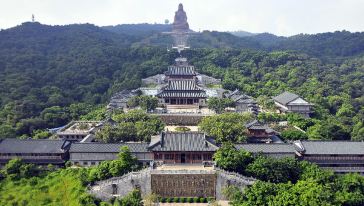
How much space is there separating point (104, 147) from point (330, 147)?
2426 cm

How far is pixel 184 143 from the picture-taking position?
41844 millimetres

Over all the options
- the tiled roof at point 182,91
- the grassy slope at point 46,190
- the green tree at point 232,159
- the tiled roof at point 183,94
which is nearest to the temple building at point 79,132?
the grassy slope at point 46,190

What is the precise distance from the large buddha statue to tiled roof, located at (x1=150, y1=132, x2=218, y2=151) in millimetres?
109977

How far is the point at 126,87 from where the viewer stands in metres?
79.8

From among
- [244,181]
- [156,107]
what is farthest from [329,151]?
[156,107]

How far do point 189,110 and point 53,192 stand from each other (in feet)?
89.9

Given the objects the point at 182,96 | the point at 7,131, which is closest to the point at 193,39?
the point at 182,96

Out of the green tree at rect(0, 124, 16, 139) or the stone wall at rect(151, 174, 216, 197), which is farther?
the green tree at rect(0, 124, 16, 139)

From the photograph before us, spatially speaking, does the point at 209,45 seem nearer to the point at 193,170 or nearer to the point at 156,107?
the point at 156,107

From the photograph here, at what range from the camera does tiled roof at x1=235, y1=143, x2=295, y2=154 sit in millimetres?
42688

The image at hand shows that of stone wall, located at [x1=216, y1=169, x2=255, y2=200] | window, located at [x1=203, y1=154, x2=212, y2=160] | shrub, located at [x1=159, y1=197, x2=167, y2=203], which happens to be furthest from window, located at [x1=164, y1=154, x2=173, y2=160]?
stone wall, located at [x1=216, y1=169, x2=255, y2=200]

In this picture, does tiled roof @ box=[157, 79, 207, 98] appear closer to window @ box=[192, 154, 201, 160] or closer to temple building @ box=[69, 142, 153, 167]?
temple building @ box=[69, 142, 153, 167]

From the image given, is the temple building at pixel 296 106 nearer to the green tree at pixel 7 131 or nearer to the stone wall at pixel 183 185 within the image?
the stone wall at pixel 183 185

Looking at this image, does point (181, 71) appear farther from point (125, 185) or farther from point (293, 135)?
point (125, 185)
